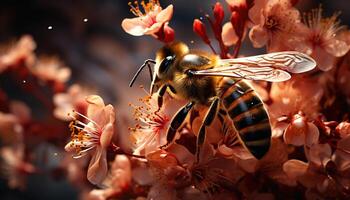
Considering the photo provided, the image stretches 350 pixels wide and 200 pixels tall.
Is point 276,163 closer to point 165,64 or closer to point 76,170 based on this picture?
point 165,64

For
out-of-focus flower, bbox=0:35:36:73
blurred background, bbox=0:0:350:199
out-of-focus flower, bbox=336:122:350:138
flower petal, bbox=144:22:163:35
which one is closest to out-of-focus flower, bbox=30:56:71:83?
out-of-focus flower, bbox=0:35:36:73

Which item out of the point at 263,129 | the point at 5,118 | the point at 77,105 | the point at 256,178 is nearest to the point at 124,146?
the point at 77,105

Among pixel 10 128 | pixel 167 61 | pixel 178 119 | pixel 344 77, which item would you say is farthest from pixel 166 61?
pixel 10 128

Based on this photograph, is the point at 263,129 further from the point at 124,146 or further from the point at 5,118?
the point at 5,118

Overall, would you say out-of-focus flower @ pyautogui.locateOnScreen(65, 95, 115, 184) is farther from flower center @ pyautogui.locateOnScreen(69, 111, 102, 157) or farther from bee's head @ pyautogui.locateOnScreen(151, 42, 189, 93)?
bee's head @ pyautogui.locateOnScreen(151, 42, 189, 93)

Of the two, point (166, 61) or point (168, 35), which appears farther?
point (168, 35)
